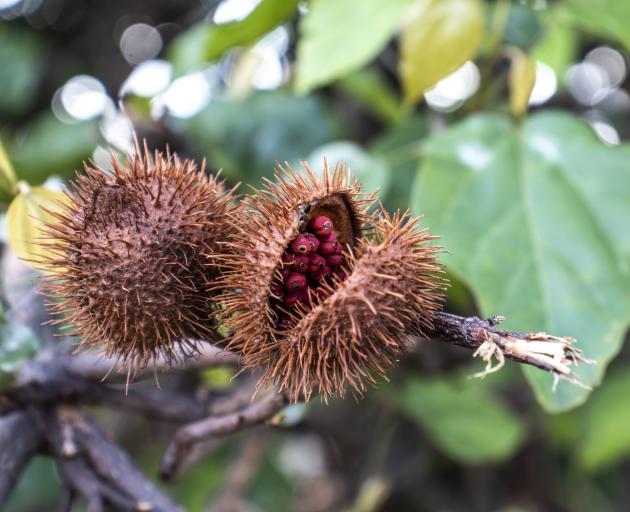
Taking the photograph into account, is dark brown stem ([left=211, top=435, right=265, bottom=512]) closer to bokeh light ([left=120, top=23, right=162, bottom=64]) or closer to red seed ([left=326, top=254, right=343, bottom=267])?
red seed ([left=326, top=254, right=343, bottom=267])

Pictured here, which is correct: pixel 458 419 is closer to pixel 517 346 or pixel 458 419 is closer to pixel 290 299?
pixel 290 299

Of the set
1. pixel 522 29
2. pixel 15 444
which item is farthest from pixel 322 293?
pixel 522 29

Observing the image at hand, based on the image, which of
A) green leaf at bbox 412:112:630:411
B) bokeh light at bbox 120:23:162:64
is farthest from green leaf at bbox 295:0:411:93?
bokeh light at bbox 120:23:162:64

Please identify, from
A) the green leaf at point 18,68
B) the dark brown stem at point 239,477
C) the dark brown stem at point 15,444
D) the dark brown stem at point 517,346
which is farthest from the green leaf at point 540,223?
the green leaf at point 18,68

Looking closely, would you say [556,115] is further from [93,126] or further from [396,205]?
[93,126]

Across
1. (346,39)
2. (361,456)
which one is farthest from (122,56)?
(361,456)

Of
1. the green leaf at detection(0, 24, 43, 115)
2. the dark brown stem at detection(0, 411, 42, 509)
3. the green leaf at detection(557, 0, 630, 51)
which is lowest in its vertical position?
the green leaf at detection(557, 0, 630, 51)

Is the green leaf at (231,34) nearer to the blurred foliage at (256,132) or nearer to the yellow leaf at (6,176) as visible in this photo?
the blurred foliage at (256,132)
